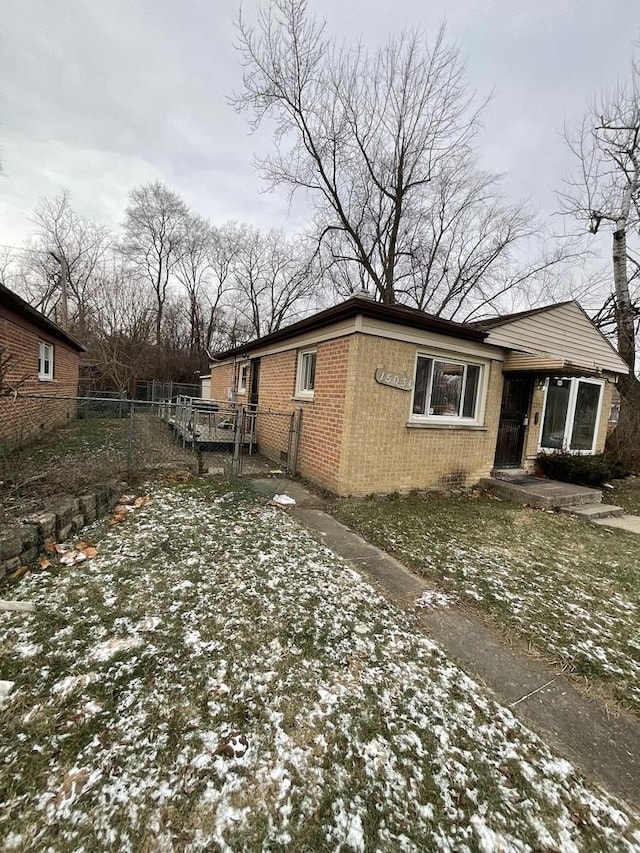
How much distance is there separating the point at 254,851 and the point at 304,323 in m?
6.38

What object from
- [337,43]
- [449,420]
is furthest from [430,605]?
[337,43]

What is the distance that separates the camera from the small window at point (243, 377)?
1143 cm

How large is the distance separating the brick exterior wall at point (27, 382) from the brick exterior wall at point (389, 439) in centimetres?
488

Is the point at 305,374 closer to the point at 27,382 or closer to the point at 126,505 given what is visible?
the point at 126,505

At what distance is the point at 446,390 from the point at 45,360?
10929 mm

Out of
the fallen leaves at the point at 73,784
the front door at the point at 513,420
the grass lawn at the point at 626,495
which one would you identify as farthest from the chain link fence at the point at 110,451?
the grass lawn at the point at 626,495

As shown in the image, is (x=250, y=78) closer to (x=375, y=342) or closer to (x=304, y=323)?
(x=304, y=323)

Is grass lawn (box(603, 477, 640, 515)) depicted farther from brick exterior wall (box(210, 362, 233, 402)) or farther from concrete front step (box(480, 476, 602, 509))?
brick exterior wall (box(210, 362, 233, 402))

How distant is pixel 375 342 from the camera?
217 inches

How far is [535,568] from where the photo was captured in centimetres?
375

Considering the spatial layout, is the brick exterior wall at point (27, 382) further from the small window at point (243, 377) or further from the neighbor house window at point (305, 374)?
the small window at point (243, 377)

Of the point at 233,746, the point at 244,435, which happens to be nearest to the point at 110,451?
the point at 244,435

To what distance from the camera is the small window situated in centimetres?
1143

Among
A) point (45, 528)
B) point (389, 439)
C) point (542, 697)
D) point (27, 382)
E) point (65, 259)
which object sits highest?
point (65, 259)
